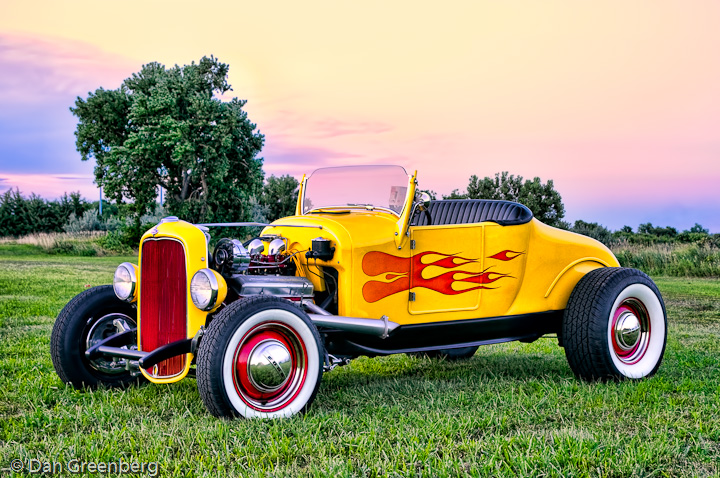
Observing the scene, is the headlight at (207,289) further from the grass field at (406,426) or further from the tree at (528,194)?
the tree at (528,194)

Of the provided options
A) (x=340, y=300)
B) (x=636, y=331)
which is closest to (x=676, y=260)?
(x=636, y=331)

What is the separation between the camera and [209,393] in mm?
4363

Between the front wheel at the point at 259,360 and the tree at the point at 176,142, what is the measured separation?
115 feet

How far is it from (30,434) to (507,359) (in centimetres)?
482

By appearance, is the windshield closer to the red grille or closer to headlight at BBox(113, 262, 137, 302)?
the red grille

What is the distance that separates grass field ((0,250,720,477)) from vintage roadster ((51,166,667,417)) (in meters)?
0.30

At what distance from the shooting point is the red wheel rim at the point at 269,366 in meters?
4.54

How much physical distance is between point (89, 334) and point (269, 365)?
75.8 inches

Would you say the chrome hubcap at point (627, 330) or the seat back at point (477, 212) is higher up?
the seat back at point (477, 212)

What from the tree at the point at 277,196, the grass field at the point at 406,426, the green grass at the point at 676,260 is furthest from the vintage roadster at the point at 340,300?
the tree at the point at 277,196

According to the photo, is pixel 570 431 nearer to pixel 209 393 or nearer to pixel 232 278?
pixel 209 393

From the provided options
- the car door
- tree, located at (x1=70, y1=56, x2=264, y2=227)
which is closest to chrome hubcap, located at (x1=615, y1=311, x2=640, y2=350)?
the car door

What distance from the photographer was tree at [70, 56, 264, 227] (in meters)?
39.5

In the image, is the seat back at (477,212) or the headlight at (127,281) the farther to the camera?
the seat back at (477,212)
